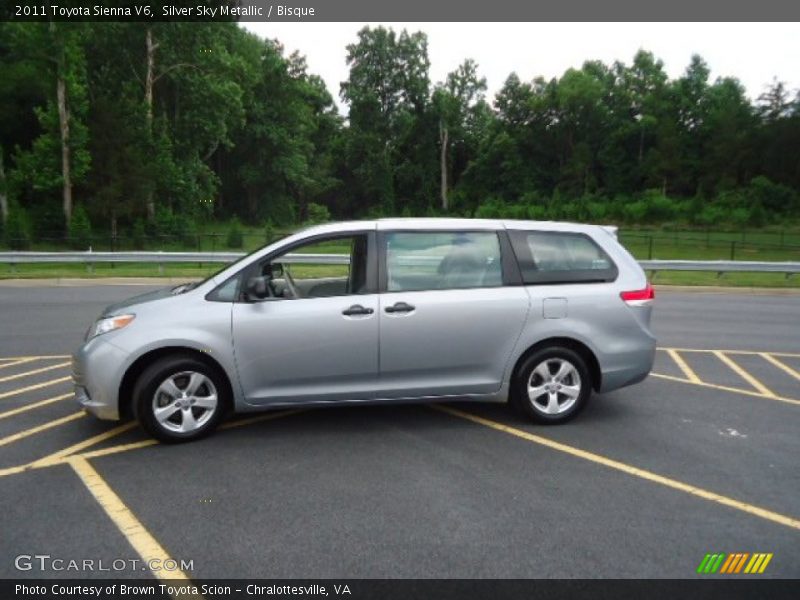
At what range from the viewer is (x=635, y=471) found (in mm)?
4438

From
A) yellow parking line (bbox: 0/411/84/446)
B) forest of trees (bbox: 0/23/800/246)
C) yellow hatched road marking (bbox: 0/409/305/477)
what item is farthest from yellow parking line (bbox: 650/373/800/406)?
forest of trees (bbox: 0/23/800/246)

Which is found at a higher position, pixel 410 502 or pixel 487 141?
pixel 487 141

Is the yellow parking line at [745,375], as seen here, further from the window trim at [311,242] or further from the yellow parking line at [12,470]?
the yellow parking line at [12,470]

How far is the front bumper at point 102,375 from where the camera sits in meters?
4.71

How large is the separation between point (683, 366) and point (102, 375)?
6602 mm

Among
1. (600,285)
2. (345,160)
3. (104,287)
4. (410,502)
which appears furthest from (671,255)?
(345,160)

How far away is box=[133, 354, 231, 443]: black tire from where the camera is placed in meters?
4.73

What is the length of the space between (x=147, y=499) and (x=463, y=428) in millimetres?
2584

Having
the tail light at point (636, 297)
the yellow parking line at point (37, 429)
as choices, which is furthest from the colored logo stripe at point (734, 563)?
the yellow parking line at point (37, 429)

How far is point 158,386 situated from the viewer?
4.74 meters
